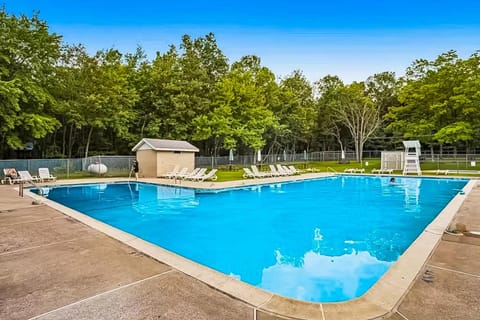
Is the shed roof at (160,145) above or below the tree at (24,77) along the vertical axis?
below

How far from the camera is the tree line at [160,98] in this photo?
19.9 metres

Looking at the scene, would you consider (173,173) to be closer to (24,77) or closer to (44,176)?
(44,176)

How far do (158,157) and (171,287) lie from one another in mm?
16676

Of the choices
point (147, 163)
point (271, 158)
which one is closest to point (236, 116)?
point (271, 158)

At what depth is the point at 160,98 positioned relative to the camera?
26547 mm

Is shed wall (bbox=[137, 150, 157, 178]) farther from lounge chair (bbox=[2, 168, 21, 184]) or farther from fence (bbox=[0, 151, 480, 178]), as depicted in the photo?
lounge chair (bbox=[2, 168, 21, 184])

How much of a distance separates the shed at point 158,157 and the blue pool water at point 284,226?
13.6 feet

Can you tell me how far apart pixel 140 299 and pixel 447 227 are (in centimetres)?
576

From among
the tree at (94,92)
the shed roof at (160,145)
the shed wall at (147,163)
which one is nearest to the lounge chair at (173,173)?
the shed wall at (147,163)

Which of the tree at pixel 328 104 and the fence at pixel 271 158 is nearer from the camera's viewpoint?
the fence at pixel 271 158

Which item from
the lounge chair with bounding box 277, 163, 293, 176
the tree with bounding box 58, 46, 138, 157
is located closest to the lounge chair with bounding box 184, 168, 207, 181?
the lounge chair with bounding box 277, 163, 293, 176

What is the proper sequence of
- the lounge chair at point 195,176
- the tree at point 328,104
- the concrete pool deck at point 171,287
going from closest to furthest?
the concrete pool deck at point 171,287
the lounge chair at point 195,176
the tree at point 328,104

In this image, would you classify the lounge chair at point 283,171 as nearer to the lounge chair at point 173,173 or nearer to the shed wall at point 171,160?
the shed wall at point 171,160

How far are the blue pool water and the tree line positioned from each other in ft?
28.1
